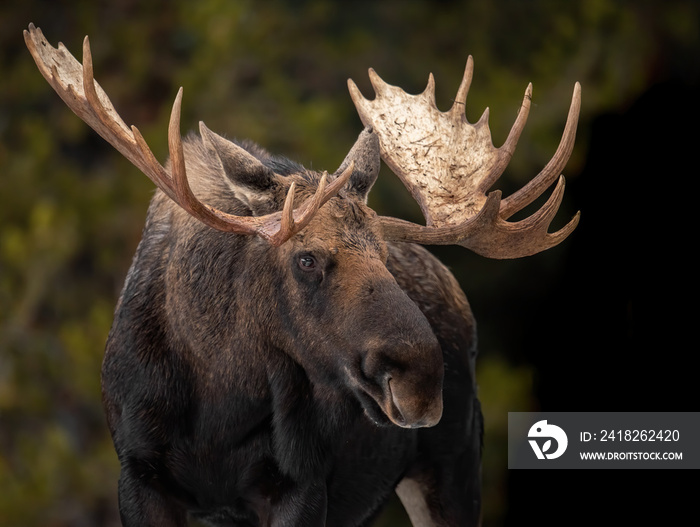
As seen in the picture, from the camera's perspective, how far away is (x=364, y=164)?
14.3ft

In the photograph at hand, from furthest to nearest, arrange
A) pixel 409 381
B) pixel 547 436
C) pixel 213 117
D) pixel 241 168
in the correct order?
pixel 213 117, pixel 547 436, pixel 241 168, pixel 409 381

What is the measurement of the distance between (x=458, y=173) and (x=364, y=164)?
25.1 inches

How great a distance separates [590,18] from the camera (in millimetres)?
13164

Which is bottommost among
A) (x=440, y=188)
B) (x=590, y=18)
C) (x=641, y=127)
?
(x=440, y=188)

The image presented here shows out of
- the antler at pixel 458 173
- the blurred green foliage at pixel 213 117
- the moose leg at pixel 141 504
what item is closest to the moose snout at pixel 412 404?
the antler at pixel 458 173

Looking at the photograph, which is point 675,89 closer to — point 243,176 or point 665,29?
point 665,29

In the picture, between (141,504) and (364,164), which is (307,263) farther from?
(141,504)

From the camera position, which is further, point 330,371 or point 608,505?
point 608,505

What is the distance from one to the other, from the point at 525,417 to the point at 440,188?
723 centimetres

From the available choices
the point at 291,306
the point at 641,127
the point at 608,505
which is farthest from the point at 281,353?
the point at 641,127

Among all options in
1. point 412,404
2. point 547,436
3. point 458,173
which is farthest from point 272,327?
point 547,436

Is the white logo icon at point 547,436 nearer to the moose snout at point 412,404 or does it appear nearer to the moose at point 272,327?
the moose at point 272,327

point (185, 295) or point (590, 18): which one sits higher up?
point (590, 18)

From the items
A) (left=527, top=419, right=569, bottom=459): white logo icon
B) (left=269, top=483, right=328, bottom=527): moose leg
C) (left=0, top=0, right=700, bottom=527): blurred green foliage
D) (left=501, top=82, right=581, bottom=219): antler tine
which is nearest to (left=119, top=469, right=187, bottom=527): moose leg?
(left=269, top=483, right=328, bottom=527): moose leg
